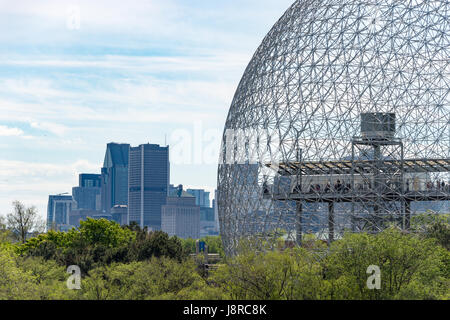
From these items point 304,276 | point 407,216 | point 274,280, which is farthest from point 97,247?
point 304,276

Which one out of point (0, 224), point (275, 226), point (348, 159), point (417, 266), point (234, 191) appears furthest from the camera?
point (0, 224)

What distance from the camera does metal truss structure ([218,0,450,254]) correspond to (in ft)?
148

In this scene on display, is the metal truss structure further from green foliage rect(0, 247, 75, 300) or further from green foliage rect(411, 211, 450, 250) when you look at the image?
green foliage rect(0, 247, 75, 300)

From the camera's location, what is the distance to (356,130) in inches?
1780

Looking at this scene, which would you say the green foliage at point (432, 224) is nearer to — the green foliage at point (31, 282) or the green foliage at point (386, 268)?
the green foliage at point (386, 268)

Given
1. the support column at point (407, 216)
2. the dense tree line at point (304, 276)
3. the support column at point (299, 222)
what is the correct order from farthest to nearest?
the support column at point (299, 222) < the support column at point (407, 216) < the dense tree line at point (304, 276)

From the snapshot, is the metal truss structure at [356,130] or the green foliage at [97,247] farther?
the green foliage at [97,247]

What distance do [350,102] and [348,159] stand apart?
3.56 meters

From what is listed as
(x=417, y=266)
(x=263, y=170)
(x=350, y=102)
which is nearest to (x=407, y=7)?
(x=350, y=102)

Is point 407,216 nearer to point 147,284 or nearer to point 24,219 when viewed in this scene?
point 147,284

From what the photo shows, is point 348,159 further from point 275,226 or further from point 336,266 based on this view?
point 336,266

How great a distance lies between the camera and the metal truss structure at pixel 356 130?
148 ft

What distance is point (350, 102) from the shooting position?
45656 millimetres

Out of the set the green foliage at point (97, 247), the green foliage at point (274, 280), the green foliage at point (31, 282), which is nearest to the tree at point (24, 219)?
the green foliage at point (97, 247)
